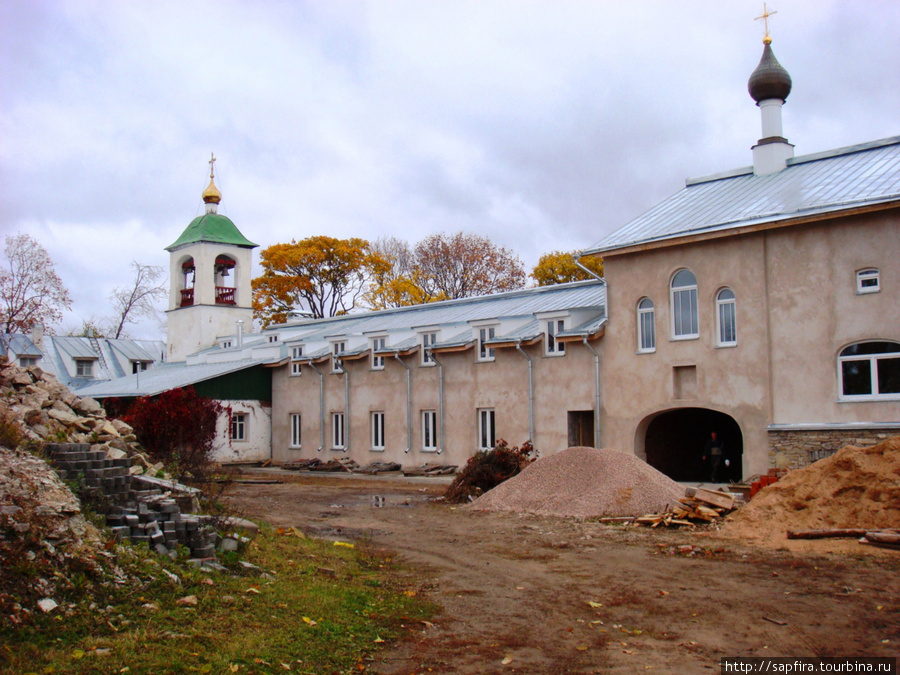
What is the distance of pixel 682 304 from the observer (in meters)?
22.0

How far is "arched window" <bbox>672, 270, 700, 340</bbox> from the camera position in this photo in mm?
21672

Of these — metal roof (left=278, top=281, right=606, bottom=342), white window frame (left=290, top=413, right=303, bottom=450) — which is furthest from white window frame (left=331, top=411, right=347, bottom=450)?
metal roof (left=278, top=281, right=606, bottom=342)

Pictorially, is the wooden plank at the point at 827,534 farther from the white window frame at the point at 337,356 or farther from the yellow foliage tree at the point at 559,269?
the yellow foliage tree at the point at 559,269

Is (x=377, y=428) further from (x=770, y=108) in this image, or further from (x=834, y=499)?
(x=834, y=499)

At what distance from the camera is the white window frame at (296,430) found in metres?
34.4

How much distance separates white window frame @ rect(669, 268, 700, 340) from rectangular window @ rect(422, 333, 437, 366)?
32.0 ft

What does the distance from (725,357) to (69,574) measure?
1727cm

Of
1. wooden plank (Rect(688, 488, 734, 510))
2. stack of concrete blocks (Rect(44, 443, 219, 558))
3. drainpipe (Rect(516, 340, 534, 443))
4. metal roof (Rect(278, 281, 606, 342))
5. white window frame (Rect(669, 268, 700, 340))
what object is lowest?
wooden plank (Rect(688, 488, 734, 510))

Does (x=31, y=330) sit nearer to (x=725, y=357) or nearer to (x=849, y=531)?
(x=725, y=357)

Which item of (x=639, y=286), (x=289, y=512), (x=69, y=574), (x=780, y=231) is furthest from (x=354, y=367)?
(x=69, y=574)

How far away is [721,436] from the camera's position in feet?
81.3

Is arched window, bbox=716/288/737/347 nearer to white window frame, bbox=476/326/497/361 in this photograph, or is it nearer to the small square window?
the small square window

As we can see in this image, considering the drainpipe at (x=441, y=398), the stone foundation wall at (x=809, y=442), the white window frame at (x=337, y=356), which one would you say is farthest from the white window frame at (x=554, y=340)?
the white window frame at (x=337, y=356)

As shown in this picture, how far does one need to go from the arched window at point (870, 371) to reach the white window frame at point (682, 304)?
375 centimetres
